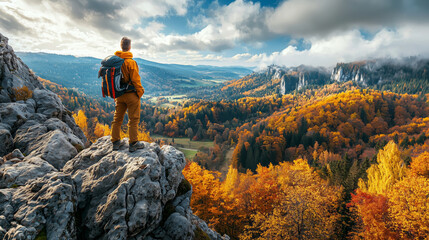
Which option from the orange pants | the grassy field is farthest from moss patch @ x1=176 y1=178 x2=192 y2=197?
the grassy field

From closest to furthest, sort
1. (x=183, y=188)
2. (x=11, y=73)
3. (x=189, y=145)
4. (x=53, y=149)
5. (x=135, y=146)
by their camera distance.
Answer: (x=135, y=146), (x=53, y=149), (x=183, y=188), (x=11, y=73), (x=189, y=145)

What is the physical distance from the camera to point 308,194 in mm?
27016

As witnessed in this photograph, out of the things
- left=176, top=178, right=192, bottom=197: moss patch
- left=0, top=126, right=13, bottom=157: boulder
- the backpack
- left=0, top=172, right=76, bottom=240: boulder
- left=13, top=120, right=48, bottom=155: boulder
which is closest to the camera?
left=0, top=172, right=76, bottom=240: boulder

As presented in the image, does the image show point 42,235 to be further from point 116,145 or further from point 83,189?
point 116,145

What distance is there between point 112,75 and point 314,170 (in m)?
67.1

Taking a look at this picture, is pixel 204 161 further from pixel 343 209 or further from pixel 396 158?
pixel 396 158

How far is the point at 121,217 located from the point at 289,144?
363ft

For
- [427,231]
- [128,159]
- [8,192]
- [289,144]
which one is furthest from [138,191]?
[289,144]

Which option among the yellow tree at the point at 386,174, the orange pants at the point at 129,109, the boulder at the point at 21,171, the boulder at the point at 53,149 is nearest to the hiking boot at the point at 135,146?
the orange pants at the point at 129,109

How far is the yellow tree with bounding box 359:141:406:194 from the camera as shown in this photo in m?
35.6

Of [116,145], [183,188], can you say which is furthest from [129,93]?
→ [183,188]

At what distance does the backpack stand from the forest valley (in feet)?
70.8

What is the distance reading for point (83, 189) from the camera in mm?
8727

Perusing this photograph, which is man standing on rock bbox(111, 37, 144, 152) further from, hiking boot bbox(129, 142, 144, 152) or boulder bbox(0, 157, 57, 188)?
boulder bbox(0, 157, 57, 188)
